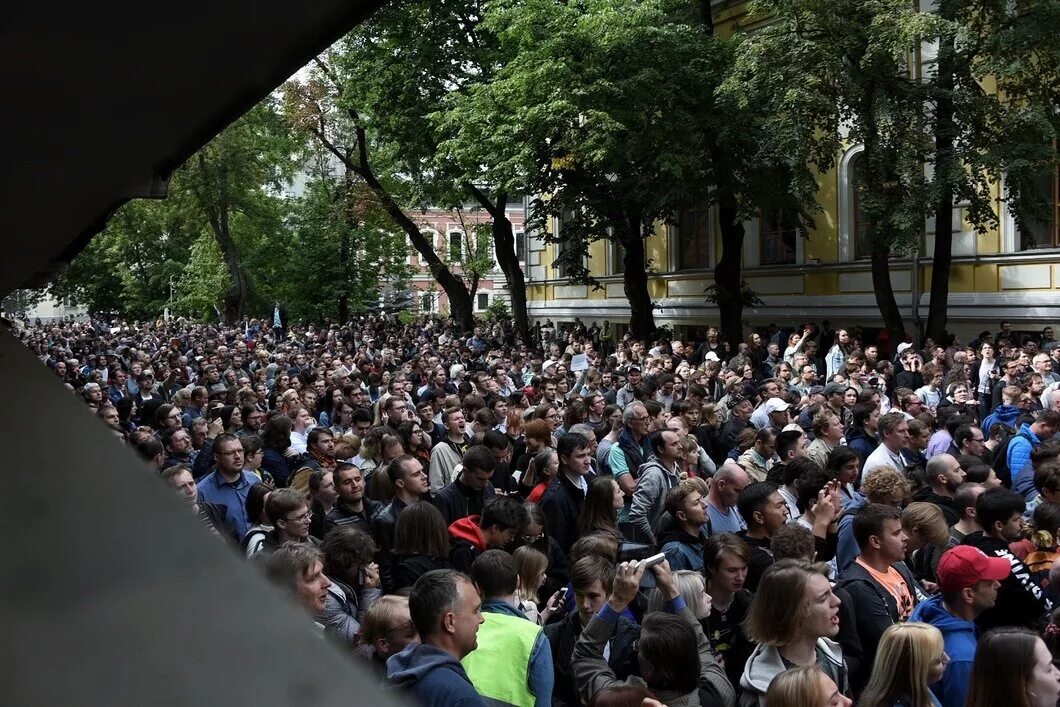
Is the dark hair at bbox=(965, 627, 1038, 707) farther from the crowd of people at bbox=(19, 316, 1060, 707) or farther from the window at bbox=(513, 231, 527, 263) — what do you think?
the window at bbox=(513, 231, 527, 263)

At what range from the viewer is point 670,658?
3.94m

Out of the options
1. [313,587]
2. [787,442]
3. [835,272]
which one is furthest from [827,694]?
[835,272]

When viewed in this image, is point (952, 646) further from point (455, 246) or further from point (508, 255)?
point (455, 246)

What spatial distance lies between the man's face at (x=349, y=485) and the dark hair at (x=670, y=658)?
2.93 metres

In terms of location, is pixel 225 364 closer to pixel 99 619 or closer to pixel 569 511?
pixel 569 511

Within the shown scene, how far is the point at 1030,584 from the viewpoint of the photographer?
518cm

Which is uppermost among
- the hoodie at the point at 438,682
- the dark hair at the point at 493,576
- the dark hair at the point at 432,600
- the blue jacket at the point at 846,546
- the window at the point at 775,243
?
the window at the point at 775,243

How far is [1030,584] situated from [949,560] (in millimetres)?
787

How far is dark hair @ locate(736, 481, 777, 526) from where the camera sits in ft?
19.4

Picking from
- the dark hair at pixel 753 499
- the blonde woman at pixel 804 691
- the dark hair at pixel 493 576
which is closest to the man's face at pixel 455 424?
the dark hair at pixel 753 499

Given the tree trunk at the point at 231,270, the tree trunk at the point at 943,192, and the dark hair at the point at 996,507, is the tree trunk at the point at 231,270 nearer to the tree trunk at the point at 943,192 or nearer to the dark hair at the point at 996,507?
the tree trunk at the point at 943,192

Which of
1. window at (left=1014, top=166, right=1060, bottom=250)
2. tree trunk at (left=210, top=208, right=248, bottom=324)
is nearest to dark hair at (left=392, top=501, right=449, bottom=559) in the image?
window at (left=1014, top=166, right=1060, bottom=250)

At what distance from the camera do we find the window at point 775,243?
2930 centimetres

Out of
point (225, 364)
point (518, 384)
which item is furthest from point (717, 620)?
point (225, 364)
